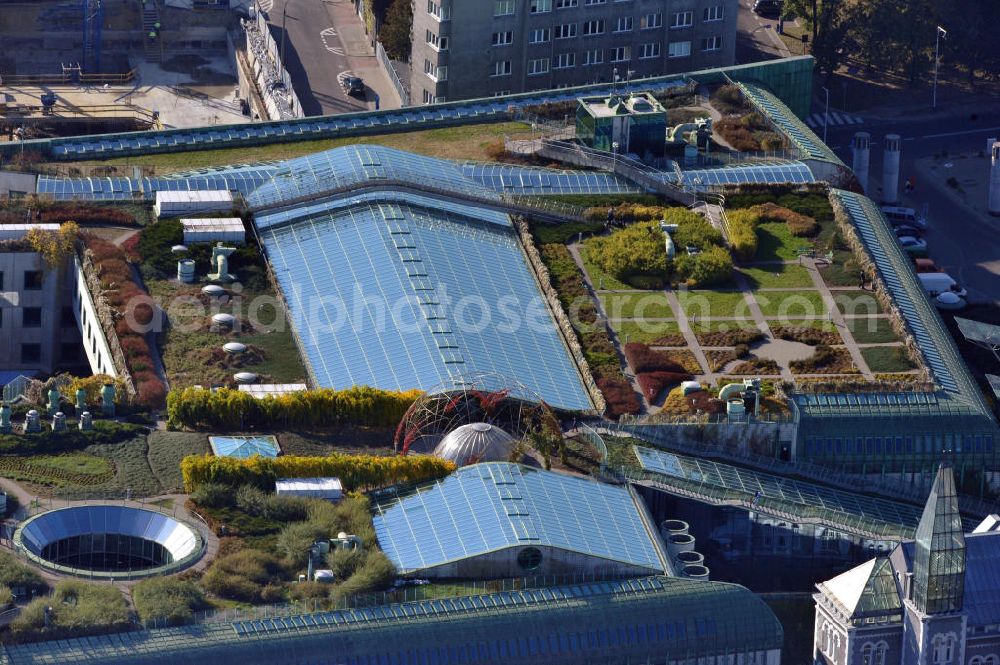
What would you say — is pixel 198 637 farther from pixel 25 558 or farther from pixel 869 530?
pixel 869 530

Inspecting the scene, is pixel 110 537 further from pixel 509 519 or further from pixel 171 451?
pixel 509 519

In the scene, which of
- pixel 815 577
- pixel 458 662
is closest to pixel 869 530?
pixel 815 577

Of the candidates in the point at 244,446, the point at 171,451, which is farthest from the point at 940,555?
the point at 171,451

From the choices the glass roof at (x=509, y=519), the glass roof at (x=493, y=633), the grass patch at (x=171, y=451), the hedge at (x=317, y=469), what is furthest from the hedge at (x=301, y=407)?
the glass roof at (x=493, y=633)

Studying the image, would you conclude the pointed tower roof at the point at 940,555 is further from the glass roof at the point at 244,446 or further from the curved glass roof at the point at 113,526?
the curved glass roof at the point at 113,526

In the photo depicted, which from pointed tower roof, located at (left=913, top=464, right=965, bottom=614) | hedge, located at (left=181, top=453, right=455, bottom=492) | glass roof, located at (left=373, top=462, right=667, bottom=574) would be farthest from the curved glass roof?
pointed tower roof, located at (left=913, top=464, right=965, bottom=614)
